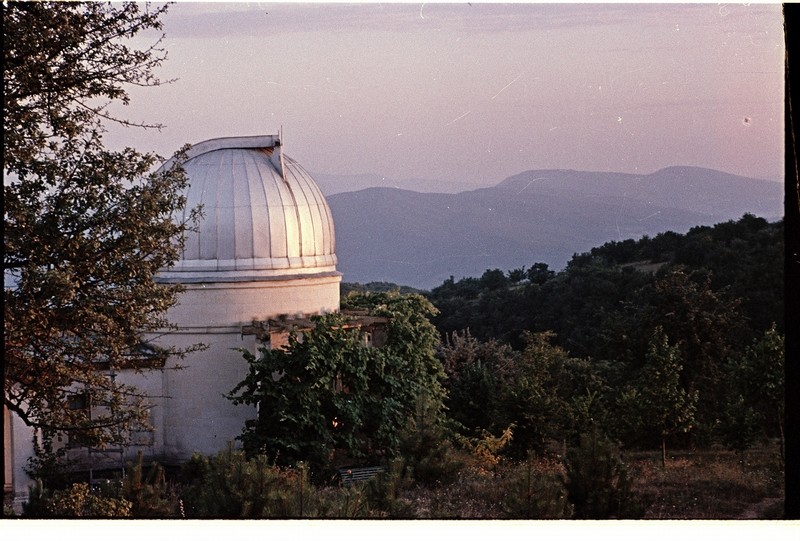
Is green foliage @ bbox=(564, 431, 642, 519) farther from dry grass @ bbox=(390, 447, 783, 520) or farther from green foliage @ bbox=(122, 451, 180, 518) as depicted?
green foliage @ bbox=(122, 451, 180, 518)

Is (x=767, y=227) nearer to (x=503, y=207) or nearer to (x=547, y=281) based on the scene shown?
(x=547, y=281)

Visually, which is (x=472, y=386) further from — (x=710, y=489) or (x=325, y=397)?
(x=710, y=489)

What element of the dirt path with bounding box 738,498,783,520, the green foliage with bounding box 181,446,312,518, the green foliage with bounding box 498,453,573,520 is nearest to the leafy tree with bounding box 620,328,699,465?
the dirt path with bounding box 738,498,783,520

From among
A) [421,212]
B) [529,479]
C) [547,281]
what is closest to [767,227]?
[547,281]

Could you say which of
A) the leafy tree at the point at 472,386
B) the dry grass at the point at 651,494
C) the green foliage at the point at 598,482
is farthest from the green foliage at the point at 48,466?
the leafy tree at the point at 472,386

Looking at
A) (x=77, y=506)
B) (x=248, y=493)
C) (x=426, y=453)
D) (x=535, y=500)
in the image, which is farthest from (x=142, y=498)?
(x=535, y=500)
